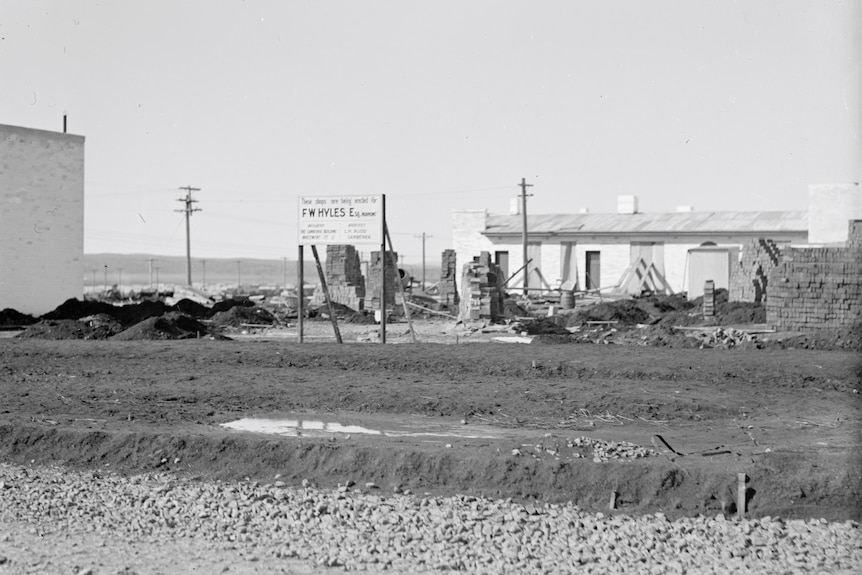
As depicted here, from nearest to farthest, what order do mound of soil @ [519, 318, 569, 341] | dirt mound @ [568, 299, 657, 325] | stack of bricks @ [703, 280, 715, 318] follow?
mound of soil @ [519, 318, 569, 341] < stack of bricks @ [703, 280, 715, 318] < dirt mound @ [568, 299, 657, 325]

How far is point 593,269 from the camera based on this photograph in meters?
46.5

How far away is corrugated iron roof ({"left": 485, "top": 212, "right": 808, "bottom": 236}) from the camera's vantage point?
43406 millimetres

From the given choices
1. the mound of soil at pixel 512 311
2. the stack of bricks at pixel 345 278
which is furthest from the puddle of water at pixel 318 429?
the stack of bricks at pixel 345 278

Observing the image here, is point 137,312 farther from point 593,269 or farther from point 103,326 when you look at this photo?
point 593,269

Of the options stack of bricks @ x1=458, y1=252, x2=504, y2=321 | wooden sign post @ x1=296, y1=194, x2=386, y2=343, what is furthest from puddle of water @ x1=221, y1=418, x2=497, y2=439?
stack of bricks @ x1=458, y1=252, x2=504, y2=321

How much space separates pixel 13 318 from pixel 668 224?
28.6 meters

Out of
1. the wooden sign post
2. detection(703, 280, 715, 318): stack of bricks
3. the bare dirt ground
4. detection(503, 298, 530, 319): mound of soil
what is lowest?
the bare dirt ground

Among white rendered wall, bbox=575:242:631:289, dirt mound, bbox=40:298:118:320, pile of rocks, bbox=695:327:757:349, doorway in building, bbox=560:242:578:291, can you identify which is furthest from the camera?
doorway in building, bbox=560:242:578:291

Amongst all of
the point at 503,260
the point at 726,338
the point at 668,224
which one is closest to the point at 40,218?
the point at 726,338

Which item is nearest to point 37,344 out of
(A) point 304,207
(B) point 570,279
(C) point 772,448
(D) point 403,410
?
(A) point 304,207

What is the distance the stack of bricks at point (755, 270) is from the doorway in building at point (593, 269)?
1655cm

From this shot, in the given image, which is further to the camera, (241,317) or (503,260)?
(503,260)

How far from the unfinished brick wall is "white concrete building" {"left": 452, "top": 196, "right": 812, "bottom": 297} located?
767 inches

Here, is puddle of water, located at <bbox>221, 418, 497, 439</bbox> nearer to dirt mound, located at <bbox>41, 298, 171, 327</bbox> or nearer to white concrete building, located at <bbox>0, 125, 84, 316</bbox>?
dirt mound, located at <bbox>41, 298, 171, 327</bbox>
